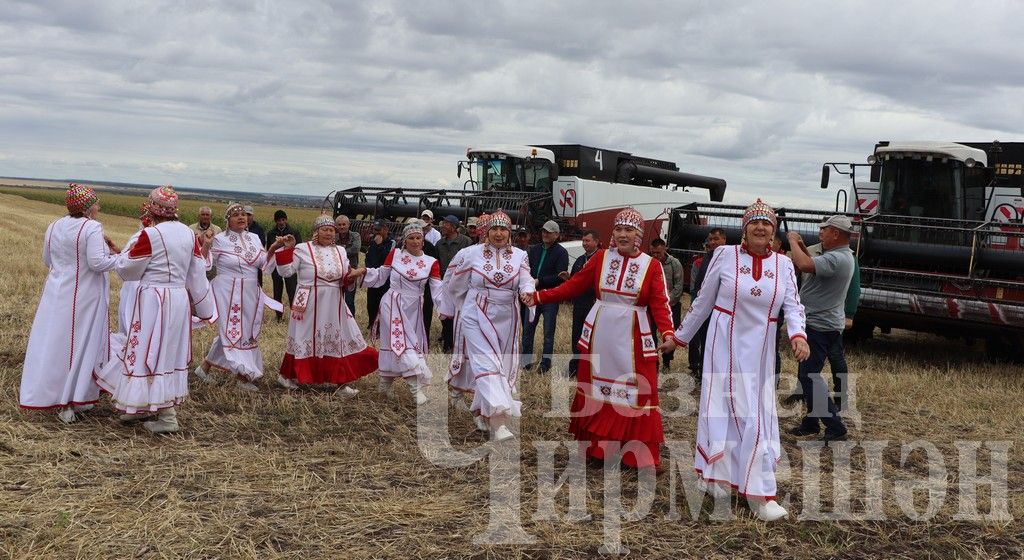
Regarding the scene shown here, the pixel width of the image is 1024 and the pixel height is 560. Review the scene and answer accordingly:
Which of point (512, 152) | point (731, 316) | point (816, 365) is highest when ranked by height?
point (512, 152)

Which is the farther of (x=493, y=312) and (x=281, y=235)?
(x=281, y=235)

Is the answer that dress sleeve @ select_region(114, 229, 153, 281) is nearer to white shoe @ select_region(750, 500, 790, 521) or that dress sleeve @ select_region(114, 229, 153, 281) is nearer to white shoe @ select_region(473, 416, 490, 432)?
white shoe @ select_region(473, 416, 490, 432)

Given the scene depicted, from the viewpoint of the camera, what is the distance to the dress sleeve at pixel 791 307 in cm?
554

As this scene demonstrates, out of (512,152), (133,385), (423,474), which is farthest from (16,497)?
(512,152)

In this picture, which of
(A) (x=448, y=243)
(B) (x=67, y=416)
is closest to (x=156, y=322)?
(B) (x=67, y=416)

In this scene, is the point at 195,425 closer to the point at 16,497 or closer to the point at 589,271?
the point at 16,497

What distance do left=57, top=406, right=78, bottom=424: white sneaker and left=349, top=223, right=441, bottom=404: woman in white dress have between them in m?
2.65

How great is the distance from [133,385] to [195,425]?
61cm

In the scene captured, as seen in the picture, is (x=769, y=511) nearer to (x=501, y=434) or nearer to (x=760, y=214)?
(x=760, y=214)

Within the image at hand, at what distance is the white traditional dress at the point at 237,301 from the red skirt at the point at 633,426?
373cm

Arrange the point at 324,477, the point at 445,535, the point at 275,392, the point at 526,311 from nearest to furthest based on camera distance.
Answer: the point at 445,535 < the point at 324,477 < the point at 275,392 < the point at 526,311

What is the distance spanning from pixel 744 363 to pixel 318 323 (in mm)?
4383

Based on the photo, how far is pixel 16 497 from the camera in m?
5.35

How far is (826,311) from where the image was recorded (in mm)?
7434
